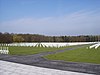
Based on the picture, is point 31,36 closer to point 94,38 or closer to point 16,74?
point 94,38

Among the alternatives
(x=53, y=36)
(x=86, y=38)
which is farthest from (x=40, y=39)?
(x=86, y=38)

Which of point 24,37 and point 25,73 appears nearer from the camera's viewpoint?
point 25,73

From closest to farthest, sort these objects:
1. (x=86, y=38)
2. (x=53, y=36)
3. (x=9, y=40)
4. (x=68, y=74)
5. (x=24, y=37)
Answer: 1. (x=68, y=74)
2. (x=9, y=40)
3. (x=24, y=37)
4. (x=53, y=36)
5. (x=86, y=38)

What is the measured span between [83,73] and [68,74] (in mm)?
957

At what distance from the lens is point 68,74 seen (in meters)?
10.2

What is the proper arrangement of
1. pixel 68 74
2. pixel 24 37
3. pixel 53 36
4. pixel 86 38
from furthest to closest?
1. pixel 86 38
2. pixel 53 36
3. pixel 24 37
4. pixel 68 74

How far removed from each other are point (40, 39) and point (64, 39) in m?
17.2

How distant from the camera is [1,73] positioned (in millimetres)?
10562

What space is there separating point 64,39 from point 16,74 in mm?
86790

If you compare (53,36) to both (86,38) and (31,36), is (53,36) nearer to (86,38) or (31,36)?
(31,36)

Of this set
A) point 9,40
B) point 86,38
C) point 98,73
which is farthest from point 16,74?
point 86,38

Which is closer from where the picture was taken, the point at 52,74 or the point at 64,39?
the point at 52,74

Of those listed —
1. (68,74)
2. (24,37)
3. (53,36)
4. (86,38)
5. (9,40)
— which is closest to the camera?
(68,74)

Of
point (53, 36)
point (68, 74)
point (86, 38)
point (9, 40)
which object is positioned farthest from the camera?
point (86, 38)
